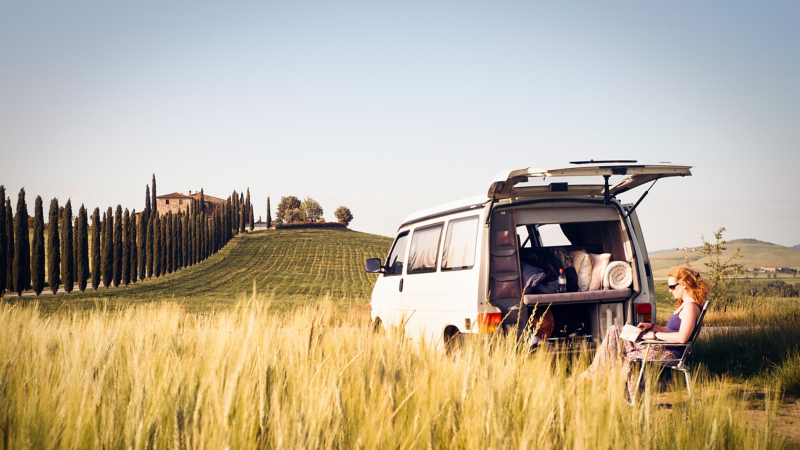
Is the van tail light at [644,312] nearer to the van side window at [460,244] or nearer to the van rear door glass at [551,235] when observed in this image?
the van rear door glass at [551,235]

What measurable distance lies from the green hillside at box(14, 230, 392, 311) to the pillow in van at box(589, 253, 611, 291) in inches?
511

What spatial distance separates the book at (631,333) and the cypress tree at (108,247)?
1547 inches

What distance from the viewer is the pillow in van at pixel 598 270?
5924mm

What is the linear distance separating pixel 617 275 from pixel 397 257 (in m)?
3.14

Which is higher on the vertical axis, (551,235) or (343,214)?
(343,214)

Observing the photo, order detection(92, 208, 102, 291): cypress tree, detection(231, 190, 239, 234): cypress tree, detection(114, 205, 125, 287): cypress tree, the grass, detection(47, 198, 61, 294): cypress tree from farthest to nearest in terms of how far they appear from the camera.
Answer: detection(231, 190, 239, 234): cypress tree, detection(114, 205, 125, 287): cypress tree, detection(92, 208, 102, 291): cypress tree, detection(47, 198, 61, 294): cypress tree, the grass

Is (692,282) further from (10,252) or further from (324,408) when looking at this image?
(10,252)

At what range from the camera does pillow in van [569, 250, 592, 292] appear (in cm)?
606

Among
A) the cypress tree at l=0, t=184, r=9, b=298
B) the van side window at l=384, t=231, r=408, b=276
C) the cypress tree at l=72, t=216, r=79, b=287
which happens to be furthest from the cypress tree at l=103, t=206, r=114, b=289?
the van side window at l=384, t=231, r=408, b=276

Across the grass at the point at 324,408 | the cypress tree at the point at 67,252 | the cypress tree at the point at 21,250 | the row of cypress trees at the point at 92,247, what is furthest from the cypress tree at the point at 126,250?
the grass at the point at 324,408

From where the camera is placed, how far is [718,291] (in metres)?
13.9

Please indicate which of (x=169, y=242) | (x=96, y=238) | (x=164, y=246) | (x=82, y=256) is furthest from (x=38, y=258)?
(x=169, y=242)

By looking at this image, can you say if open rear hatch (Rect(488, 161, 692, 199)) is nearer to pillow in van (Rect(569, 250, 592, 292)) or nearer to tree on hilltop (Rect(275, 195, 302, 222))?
pillow in van (Rect(569, 250, 592, 292))

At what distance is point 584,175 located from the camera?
5.12 metres
